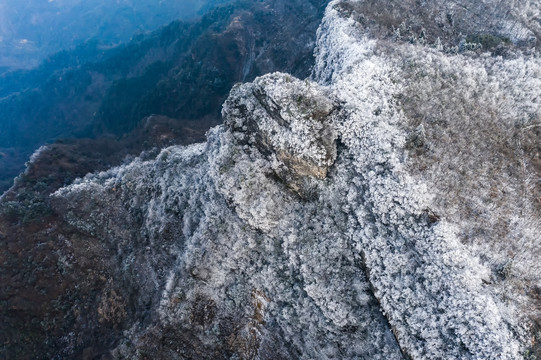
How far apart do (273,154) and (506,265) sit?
13101 mm

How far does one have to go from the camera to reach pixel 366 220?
17094mm

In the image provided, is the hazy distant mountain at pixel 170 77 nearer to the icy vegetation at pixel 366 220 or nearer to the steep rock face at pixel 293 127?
the steep rock face at pixel 293 127

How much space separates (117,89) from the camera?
4473 inches

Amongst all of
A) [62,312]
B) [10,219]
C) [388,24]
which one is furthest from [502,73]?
[10,219]

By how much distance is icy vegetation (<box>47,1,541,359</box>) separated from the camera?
1370 cm

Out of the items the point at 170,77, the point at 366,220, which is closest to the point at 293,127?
the point at 366,220

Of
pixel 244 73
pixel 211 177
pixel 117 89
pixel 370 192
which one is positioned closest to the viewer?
pixel 370 192

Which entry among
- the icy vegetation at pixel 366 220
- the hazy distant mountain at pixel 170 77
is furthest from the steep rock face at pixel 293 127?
the hazy distant mountain at pixel 170 77

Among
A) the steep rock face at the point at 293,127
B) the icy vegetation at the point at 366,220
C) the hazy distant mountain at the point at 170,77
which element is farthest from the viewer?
the hazy distant mountain at the point at 170,77

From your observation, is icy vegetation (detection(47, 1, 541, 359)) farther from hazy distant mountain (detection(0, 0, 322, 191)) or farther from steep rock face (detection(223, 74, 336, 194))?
hazy distant mountain (detection(0, 0, 322, 191))

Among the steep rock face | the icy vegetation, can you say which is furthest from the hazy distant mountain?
the icy vegetation

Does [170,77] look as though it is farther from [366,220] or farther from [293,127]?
[366,220]

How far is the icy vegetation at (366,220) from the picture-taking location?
13695 mm

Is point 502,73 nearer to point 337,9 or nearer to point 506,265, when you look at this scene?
point 506,265
